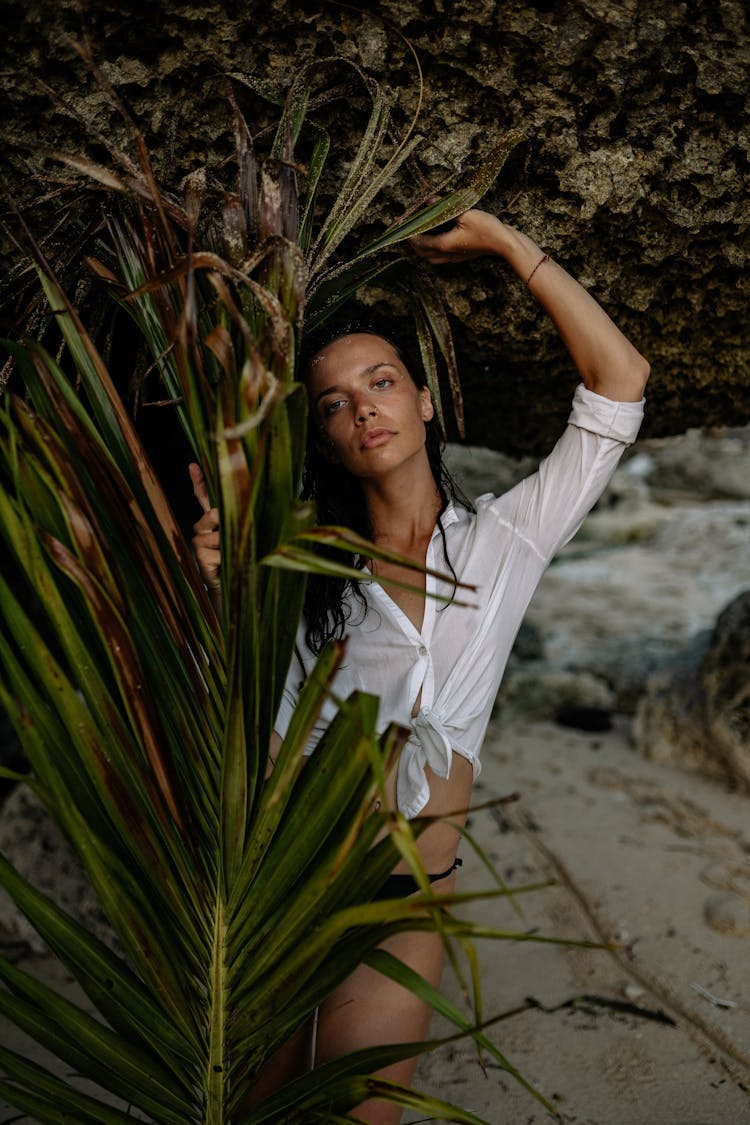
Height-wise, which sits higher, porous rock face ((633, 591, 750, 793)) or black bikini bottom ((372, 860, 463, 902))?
porous rock face ((633, 591, 750, 793))

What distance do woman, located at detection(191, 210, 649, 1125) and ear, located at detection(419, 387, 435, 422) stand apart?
81mm

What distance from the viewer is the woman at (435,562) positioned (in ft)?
6.05

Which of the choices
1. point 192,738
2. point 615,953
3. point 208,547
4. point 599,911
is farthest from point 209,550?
point 599,911

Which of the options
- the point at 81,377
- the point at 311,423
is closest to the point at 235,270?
the point at 81,377

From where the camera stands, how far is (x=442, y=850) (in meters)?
1.94

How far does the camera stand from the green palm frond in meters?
1.32

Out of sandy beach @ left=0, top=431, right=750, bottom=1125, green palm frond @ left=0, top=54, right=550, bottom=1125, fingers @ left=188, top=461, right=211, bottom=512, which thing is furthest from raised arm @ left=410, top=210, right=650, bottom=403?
sandy beach @ left=0, top=431, right=750, bottom=1125

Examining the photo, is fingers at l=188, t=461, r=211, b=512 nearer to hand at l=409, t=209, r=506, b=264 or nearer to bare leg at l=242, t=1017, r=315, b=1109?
hand at l=409, t=209, r=506, b=264

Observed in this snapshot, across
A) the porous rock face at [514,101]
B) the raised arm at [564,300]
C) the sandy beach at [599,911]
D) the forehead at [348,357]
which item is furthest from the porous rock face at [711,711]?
the forehead at [348,357]

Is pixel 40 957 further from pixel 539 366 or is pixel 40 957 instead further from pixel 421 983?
pixel 539 366

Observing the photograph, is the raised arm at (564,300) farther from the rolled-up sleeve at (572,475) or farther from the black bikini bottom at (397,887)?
the black bikini bottom at (397,887)

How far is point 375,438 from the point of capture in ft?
6.55

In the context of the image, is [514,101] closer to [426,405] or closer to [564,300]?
[564,300]

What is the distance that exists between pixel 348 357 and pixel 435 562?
469 mm
